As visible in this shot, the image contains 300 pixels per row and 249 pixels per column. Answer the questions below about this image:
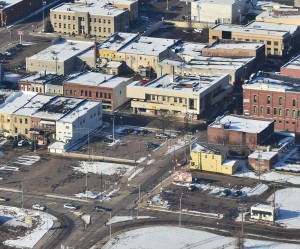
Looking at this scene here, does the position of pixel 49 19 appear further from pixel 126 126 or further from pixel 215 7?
pixel 126 126

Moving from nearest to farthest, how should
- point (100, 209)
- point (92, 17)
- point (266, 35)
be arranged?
point (100, 209) < point (266, 35) < point (92, 17)

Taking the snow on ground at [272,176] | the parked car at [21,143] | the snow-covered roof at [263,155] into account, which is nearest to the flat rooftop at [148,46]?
the parked car at [21,143]

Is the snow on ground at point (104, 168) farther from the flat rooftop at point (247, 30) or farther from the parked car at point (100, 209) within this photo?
the flat rooftop at point (247, 30)

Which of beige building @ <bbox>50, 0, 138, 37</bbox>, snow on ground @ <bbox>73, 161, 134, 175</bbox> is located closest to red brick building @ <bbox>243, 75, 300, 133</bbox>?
snow on ground @ <bbox>73, 161, 134, 175</bbox>

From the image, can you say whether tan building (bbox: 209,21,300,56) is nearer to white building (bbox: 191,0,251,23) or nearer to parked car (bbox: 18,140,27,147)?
white building (bbox: 191,0,251,23)

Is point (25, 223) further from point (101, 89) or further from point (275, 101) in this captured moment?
point (275, 101)

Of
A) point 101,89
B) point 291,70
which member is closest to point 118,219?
point 101,89
